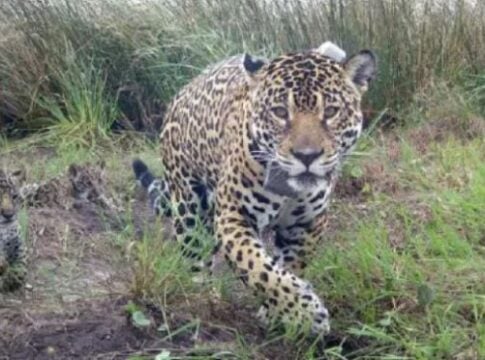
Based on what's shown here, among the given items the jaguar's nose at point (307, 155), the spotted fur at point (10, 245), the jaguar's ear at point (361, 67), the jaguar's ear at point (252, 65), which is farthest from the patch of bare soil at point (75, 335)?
the jaguar's ear at point (361, 67)

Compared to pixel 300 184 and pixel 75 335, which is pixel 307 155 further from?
pixel 75 335

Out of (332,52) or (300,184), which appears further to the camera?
(332,52)

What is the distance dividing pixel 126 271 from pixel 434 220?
1.58 metres

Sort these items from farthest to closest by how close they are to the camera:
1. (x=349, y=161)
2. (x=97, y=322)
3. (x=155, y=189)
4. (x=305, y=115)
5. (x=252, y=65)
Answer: (x=349, y=161), (x=155, y=189), (x=252, y=65), (x=97, y=322), (x=305, y=115)

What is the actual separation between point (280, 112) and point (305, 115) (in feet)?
0.38

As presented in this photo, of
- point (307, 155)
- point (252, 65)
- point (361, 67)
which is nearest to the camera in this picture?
point (307, 155)

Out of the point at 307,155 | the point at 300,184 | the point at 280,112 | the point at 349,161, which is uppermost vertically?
the point at 280,112

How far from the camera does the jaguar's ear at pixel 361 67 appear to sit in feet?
19.0

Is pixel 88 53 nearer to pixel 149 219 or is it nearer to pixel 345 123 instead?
pixel 149 219

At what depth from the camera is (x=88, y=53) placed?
1018cm

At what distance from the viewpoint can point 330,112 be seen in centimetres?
558

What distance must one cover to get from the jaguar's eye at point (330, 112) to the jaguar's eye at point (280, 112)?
6.4 inches

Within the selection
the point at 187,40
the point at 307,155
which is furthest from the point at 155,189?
the point at 187,40

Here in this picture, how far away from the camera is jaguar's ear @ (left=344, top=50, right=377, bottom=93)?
19.0 feet
